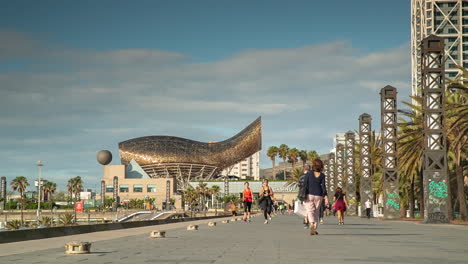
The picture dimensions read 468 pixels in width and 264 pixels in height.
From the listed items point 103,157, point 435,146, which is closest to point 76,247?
point 435,146

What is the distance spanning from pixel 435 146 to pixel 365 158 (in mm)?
25494

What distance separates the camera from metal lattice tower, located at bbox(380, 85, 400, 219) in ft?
143

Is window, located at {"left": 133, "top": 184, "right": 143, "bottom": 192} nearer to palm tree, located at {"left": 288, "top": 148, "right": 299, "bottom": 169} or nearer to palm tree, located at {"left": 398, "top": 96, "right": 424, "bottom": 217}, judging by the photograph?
palm tree, located at {"left": 288, "top": 148, "right": 299, "bottom": 169}

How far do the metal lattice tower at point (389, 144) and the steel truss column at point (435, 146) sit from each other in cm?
1304

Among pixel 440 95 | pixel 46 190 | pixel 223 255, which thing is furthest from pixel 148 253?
pixel 46 190

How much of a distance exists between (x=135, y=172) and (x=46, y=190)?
31255mm

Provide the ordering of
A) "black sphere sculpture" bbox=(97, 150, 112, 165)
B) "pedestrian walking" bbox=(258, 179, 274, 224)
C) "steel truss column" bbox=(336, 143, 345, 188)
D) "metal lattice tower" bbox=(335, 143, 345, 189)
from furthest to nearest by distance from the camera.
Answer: "black sphere sculpture" bbox=(97, 150, 112, 165) → "metal lattice tower" bbox=(335, 143, 345, 189) → "steel truss column" bbox=(336, 143, 345, 188) → "pedestrian walking" bbox=(258, 179, 274, 224)

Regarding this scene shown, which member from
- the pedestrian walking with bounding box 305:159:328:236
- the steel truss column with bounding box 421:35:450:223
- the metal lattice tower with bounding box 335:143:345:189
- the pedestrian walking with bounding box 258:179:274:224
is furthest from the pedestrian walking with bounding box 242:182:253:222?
the metal lattice tower with bounding box 335:143:345:189

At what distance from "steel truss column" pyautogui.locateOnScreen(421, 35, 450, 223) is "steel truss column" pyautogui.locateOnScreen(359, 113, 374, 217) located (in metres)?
23.4

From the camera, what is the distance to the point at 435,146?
3016cm

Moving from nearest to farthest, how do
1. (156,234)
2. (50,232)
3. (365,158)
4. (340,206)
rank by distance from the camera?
(156,234) < (50,232) < (340,206) < (365,158)

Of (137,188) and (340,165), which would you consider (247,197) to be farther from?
(137,188)

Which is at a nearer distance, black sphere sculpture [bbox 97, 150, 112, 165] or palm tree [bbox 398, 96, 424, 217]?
palm tree [bbox 398, 96, 424, 217]

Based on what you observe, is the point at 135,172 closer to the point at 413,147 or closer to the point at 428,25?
the point at 428,25
